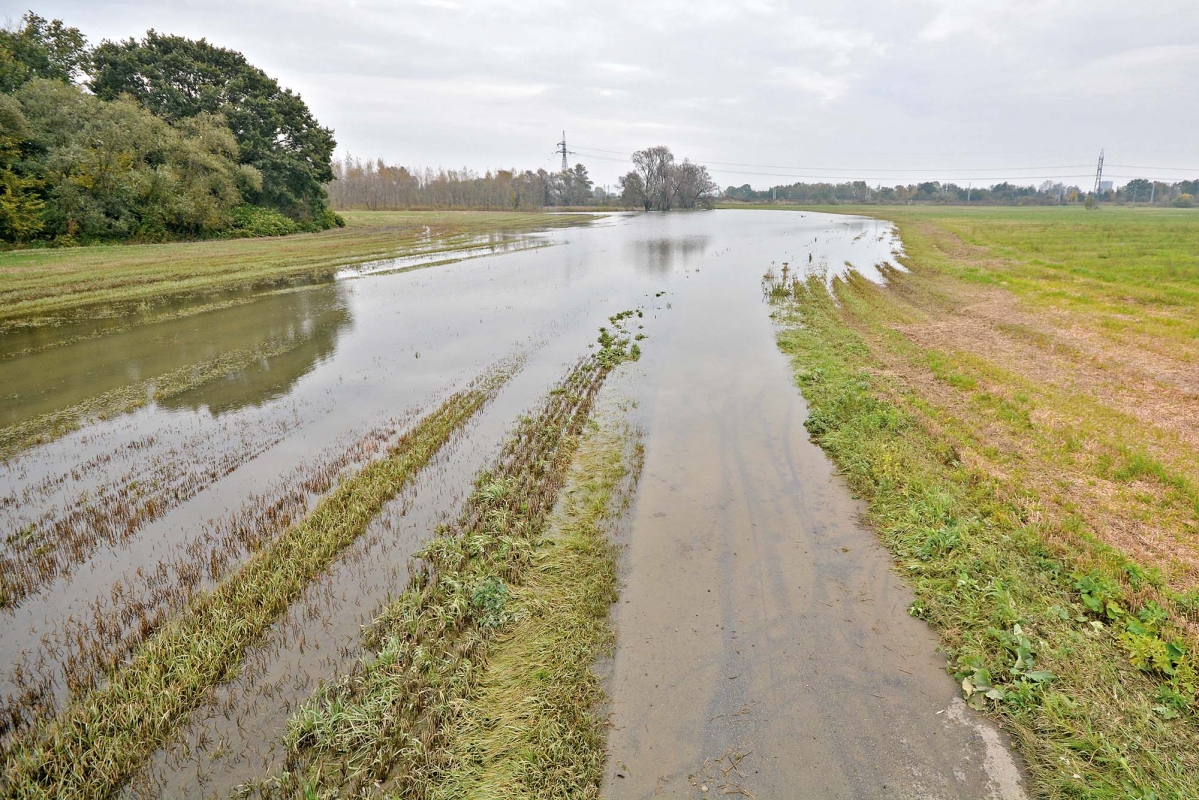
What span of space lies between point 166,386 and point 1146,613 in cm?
1615

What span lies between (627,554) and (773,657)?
2.03m

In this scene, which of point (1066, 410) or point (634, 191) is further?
point (634, 191)

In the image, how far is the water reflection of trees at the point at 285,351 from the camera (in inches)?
440

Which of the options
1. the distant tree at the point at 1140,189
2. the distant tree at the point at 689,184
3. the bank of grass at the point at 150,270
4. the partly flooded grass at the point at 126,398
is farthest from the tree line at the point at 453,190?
the distant tree at the point at 1140,189

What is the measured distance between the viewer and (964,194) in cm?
15800

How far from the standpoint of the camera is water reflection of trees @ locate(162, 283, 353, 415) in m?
11.2

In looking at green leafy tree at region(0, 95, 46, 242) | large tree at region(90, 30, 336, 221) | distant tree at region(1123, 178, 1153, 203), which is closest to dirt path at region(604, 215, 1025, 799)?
green leafy tree at region(0, 95, 46, 242)

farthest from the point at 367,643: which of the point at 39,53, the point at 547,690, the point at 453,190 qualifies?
the point at 453,190

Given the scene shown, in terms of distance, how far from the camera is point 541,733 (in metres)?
4.18

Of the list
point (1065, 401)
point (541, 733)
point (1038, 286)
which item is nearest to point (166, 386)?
point (541, 733)

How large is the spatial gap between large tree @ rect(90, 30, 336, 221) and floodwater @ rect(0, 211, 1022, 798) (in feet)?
120

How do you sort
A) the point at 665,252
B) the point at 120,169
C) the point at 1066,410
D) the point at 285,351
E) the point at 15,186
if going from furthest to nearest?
1. the point at 665,252
2. the point at 120,169
3. the point at 15,186
4. the point at 285,351
5. the point at 1066,410

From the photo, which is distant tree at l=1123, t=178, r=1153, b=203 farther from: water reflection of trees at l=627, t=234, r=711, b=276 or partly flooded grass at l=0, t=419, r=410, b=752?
partly flooded grass at l=0, t=419, r=410, b=752

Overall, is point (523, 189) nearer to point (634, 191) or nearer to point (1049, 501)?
point (634, 191)
